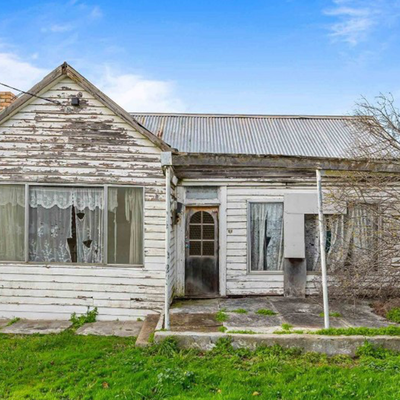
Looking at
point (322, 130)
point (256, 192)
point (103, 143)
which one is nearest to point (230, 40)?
point (322, 130)

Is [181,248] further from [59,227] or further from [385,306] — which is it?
[385,306]

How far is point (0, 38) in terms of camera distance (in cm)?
1209

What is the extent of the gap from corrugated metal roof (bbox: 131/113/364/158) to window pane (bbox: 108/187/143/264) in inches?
91.6

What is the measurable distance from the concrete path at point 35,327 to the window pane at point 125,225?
140 centimetres

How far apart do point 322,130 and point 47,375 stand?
348 inches

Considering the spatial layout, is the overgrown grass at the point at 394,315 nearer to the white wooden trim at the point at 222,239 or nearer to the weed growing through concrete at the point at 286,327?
the weed growing through concrete at the point at 286,327

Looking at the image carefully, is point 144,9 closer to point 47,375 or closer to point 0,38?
point 0,38

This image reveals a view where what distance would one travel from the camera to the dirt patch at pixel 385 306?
6318mm

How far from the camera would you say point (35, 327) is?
6082 mm

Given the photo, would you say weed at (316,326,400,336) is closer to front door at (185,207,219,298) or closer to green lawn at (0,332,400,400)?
green lawn at (0,332,400,400)

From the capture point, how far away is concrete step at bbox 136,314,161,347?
16.2ft

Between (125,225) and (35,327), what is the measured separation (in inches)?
93.8

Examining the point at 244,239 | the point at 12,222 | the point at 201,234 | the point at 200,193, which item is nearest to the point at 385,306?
the point at 244,239

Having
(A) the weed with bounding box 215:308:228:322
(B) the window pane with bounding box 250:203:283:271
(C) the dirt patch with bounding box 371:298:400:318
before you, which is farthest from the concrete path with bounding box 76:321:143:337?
(C) the dirt patch with bounding box 371:298:400:318
